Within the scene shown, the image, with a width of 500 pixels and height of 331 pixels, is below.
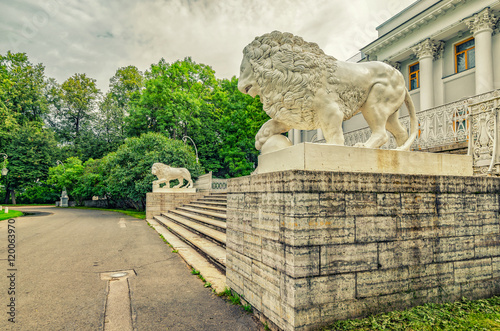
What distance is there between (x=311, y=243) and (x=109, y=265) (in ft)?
15.8

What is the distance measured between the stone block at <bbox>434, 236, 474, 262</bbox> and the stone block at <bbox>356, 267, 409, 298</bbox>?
1.62ft

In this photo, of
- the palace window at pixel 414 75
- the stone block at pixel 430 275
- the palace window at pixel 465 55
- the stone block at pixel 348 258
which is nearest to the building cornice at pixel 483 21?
the palace window at pixel 465 55

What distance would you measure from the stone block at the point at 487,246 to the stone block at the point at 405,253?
67 cm

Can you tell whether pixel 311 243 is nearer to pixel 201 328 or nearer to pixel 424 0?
pixel 201 328

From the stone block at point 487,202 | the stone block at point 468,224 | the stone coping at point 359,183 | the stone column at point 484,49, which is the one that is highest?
the stone column at point 484,49

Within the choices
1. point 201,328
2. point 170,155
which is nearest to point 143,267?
point 201,328

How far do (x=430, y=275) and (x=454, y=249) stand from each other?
0.42 meters

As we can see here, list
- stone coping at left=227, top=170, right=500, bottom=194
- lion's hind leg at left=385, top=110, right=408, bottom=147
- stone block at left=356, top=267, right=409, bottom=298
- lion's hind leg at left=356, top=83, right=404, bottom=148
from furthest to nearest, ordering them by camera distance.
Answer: lion's hind leg at left=385, top=110, right=408, bottom=147, lion's hind leg at left=356, top=83, right=404, bottom=148, stone block at left=356, top=267, right=409, bottom=298, stone coping at left=227, top=170, right=500, bottom=194

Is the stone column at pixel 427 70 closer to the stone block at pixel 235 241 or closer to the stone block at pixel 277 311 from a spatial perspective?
the stone block at pixel 235 241

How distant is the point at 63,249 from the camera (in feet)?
23.6

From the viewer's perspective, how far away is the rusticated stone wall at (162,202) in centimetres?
1528

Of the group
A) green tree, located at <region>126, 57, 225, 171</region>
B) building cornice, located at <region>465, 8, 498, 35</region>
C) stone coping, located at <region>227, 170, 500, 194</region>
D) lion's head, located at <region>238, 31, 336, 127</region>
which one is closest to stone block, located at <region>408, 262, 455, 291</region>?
stone coping, located at <region>227, 170, 500, 194</region>

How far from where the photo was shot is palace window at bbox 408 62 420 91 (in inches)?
686

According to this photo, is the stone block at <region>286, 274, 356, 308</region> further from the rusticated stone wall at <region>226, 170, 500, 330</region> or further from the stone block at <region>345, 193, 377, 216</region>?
the stone block at <region>345, 193, 377, 216</region>
